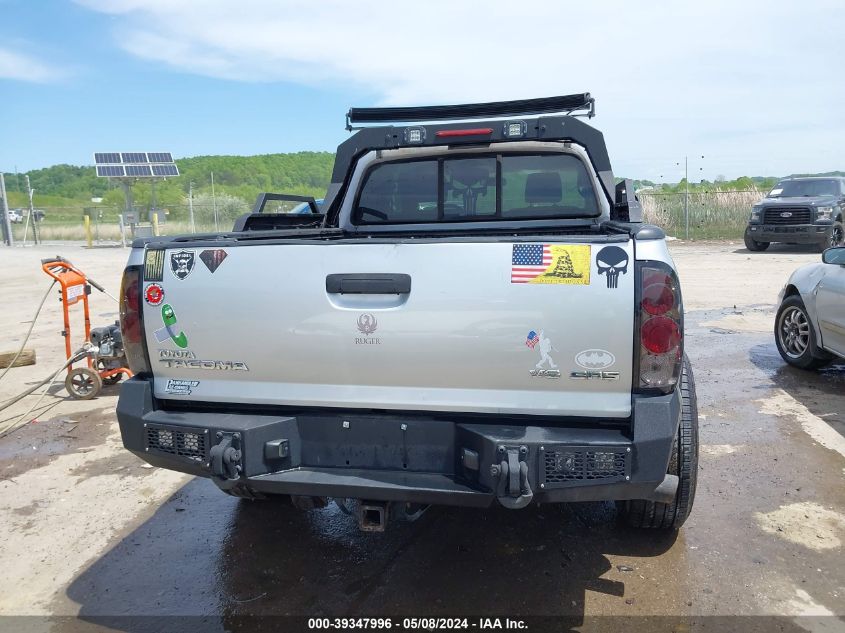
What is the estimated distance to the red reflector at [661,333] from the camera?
103 inches

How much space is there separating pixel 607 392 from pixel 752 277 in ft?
43.8

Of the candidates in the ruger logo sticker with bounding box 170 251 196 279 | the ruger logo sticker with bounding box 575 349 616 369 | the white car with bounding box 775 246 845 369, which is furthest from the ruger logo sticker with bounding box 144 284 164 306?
the white car with bounding box 775 246 845 369

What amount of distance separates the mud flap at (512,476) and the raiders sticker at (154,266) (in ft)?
5.51

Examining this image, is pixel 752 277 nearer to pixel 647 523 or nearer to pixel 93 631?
pixel 647 523

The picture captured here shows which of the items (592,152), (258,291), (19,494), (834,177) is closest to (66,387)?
(19,494)

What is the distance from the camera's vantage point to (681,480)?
11.0 feet

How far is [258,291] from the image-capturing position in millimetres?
2908

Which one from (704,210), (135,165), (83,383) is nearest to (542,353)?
(83,383)

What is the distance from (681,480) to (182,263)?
8.45 ft

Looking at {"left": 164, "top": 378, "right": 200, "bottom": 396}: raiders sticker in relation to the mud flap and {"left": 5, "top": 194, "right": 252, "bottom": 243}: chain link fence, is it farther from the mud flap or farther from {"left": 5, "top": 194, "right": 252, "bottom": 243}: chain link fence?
{"left": 5, "top": 194, "right": 252, "bottom": 243}: chain link fence

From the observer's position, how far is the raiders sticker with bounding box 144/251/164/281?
9.95ft

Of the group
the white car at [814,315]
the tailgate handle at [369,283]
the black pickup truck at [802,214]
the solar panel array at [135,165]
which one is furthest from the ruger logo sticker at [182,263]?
the solar panel array at [135,165]

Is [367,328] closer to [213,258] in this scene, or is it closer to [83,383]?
[213,258]

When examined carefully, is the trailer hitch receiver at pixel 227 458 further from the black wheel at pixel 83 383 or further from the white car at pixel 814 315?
the white car at pixel 814 315
